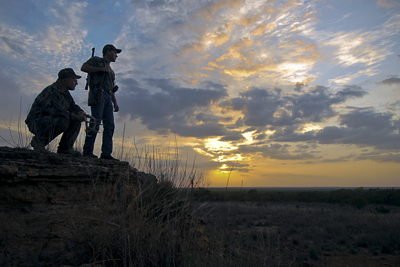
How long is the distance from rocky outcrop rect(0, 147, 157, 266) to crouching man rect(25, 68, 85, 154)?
470 mm

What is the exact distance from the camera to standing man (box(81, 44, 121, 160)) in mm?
4652

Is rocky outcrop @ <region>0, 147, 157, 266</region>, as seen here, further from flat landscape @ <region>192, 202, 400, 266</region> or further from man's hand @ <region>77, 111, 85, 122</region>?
flat landscape @ <region>192, 202, 400, 266</region>

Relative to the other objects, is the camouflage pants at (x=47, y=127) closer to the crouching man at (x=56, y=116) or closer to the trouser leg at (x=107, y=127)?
the crouching man at (x=56, y=116)

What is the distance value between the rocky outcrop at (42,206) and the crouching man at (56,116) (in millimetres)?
470

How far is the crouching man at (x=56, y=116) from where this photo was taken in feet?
12.8

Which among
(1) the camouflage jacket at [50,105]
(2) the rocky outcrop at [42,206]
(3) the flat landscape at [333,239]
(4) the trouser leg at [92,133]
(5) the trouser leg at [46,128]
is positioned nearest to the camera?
(2) the rocky outcrop at [42,206]

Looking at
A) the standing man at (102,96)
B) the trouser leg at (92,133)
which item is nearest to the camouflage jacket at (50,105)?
the trouser leg at (92,133)

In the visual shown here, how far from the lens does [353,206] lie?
2291 cm

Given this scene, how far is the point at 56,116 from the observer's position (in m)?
4.06

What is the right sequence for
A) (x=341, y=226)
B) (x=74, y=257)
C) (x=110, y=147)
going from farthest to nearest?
(x=341, y=226) < (x=110, y=147) < (x=74, y=257)

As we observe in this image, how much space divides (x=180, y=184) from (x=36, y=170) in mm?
2166

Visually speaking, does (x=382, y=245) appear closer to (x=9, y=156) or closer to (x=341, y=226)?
(x=341, y=226)

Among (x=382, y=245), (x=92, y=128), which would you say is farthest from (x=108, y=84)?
(x=382, y=245)

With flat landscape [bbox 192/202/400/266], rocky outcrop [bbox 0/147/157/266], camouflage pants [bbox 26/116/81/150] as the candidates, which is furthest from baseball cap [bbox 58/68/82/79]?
flat landscape [bbox 192/202/400/266]
